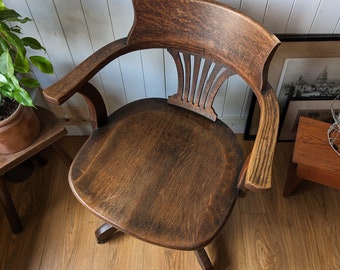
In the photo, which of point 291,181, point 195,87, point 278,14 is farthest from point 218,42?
point 291,181

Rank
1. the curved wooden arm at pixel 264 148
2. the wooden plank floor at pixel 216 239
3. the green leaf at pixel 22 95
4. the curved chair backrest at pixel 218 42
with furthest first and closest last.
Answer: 1. the wooden plank floor at pixel 216 239
2. the green leaf at pixel 22 95
3. the curved chair backrest at pixel 218 42
4. the curved wooden arm at pixel 264 148

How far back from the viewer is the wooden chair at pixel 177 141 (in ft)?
2.84

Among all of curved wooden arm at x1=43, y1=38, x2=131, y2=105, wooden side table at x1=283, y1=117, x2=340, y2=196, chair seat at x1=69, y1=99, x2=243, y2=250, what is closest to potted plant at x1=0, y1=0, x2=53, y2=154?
curved wooden arm at x1=43, y1=38, x2=131, y2=105

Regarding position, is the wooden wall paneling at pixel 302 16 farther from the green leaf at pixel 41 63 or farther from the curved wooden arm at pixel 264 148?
the green leaf at pixel 41 63

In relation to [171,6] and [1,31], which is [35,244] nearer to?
[1,31]

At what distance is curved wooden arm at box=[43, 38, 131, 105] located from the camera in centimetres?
86

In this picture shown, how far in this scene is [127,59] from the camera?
126cm

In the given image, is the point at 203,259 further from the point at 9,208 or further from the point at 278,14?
the point at 278,14

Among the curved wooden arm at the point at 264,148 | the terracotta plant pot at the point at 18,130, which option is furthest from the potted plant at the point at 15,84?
the curved wooden arm at the point at 264,148

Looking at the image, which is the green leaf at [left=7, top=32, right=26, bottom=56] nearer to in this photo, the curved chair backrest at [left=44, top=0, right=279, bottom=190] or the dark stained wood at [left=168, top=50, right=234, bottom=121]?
the curved chair backrest at [left=44, top=0, right=279, bottom=190]

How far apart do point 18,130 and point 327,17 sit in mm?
1170

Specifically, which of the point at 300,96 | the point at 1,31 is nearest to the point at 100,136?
the point at 1,31

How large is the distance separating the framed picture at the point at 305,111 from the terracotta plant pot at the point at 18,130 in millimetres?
1085

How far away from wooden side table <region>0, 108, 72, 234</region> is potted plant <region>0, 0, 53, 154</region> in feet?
0.08
